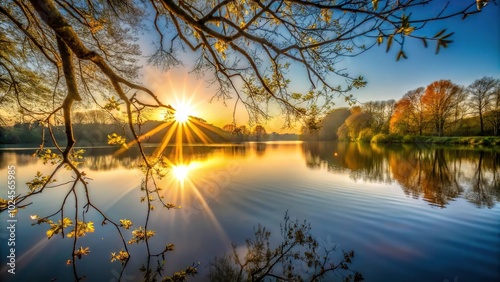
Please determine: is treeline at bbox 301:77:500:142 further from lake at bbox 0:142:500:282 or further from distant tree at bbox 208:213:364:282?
distant tree at bbox 208:213:364:282

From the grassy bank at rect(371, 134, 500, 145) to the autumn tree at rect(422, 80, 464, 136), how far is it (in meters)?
3.63

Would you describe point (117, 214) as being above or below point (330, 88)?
below

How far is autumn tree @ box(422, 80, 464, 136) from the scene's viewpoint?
140 feet

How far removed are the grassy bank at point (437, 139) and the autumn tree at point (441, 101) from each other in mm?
3630

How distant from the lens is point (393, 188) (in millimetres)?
11242

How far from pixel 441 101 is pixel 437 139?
8102 millimetres

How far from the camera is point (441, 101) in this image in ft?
143

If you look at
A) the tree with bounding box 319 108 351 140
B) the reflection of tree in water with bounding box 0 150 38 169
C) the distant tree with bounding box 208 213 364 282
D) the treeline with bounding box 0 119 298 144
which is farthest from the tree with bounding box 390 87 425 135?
the reflection of tree in water with bounding box 0 150 38 169

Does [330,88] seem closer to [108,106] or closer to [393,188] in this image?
[108,106]

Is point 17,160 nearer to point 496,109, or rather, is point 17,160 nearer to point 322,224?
point 322,224

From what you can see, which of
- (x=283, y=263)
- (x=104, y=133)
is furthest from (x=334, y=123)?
(x=283, y=263)

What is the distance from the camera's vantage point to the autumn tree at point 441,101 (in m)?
42.8

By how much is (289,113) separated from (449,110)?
58.1 meters

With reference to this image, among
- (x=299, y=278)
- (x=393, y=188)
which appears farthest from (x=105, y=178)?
(x=393, y=188)
